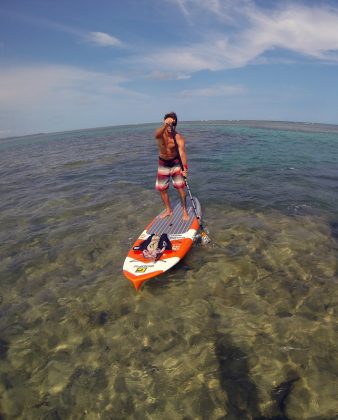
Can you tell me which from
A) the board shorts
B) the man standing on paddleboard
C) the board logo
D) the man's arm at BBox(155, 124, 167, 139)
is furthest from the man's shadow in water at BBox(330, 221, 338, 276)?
the man's arm at BBox(155, 124, 167, 139)

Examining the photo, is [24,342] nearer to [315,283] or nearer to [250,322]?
[250,322]

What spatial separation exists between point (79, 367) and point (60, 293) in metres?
3.18

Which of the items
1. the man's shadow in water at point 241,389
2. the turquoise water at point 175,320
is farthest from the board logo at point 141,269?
the man's shadow in water at point 241,389

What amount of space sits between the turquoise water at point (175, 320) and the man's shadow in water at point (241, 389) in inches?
1.0

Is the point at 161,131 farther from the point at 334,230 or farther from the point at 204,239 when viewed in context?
the point at 334,230

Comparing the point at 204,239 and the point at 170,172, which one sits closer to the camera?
the point at 204,239

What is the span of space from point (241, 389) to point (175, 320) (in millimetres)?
2519

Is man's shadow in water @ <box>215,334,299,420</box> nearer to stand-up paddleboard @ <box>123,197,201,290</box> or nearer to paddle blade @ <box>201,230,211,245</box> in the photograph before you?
stand-up paddleboard @ <box>123,197,201,290</box>

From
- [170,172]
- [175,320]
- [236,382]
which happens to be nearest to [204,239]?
[170,172]

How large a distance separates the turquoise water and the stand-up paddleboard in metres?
0.66

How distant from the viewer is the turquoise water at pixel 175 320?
6266mm

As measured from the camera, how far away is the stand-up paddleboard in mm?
9281

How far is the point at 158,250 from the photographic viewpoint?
10.2m

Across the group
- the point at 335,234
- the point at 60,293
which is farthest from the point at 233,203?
the point at 60,293
